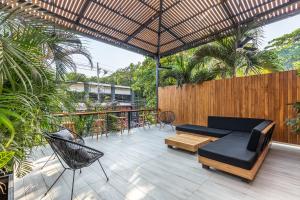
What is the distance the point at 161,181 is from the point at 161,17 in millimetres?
5022

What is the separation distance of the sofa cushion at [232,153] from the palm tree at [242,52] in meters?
2.82

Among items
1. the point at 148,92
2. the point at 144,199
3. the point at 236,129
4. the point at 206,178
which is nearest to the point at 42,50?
the point at 144,199

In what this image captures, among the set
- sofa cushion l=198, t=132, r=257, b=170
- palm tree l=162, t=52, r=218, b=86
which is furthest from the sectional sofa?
palm tree l=162, t=52, r=218, b=86

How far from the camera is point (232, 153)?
100 inches

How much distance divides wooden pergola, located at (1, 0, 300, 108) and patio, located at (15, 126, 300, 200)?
3.62 meters

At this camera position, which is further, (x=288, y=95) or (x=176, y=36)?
(x=176, y=36)

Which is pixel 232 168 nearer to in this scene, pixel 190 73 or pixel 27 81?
pixel 27 81

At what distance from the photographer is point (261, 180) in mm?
2391

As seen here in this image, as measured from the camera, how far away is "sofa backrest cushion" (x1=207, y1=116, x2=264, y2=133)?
3953 mm

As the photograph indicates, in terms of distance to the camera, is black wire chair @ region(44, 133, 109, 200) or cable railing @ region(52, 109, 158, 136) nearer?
black wire chair @ region(44, 133, 109, 200)

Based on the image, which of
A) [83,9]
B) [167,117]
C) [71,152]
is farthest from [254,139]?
[83,9]

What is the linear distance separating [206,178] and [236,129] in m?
2.30

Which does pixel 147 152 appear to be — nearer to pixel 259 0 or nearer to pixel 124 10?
pixel 124 10

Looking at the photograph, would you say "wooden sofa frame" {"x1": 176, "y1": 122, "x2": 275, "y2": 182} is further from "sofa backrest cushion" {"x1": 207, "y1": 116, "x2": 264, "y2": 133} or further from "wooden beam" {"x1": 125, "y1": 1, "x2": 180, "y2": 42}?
"wooden beam" {"x1": 125, "y1": 1, "x2": 180, "y2": 42}
